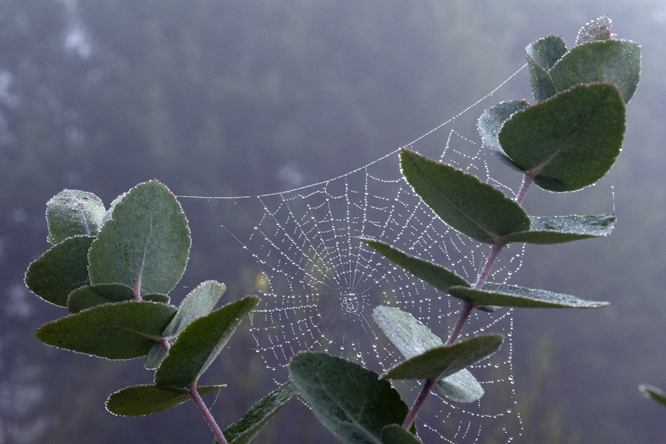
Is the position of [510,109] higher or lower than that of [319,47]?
lower

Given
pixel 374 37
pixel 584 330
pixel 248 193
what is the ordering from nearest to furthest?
pixel 248 193
pixel 584 330
pixel 374 37

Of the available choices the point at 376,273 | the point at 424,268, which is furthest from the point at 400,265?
the point at 376,273

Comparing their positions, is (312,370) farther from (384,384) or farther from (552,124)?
(552,124)

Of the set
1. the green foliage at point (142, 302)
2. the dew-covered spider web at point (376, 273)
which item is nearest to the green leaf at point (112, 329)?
the green foliage at point (142, 302)

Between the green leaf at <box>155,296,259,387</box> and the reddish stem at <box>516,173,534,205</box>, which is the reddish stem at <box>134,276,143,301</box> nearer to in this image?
the green leaf at <box>155,296,259,387</box>

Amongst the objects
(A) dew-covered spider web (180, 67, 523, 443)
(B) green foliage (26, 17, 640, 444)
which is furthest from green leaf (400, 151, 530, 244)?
(A) dew-covered spider web (180, 67, 523, 443)

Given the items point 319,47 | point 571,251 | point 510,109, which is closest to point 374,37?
point 319,47

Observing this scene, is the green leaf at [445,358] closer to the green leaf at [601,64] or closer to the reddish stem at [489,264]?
the reddish stem at [489,264]
